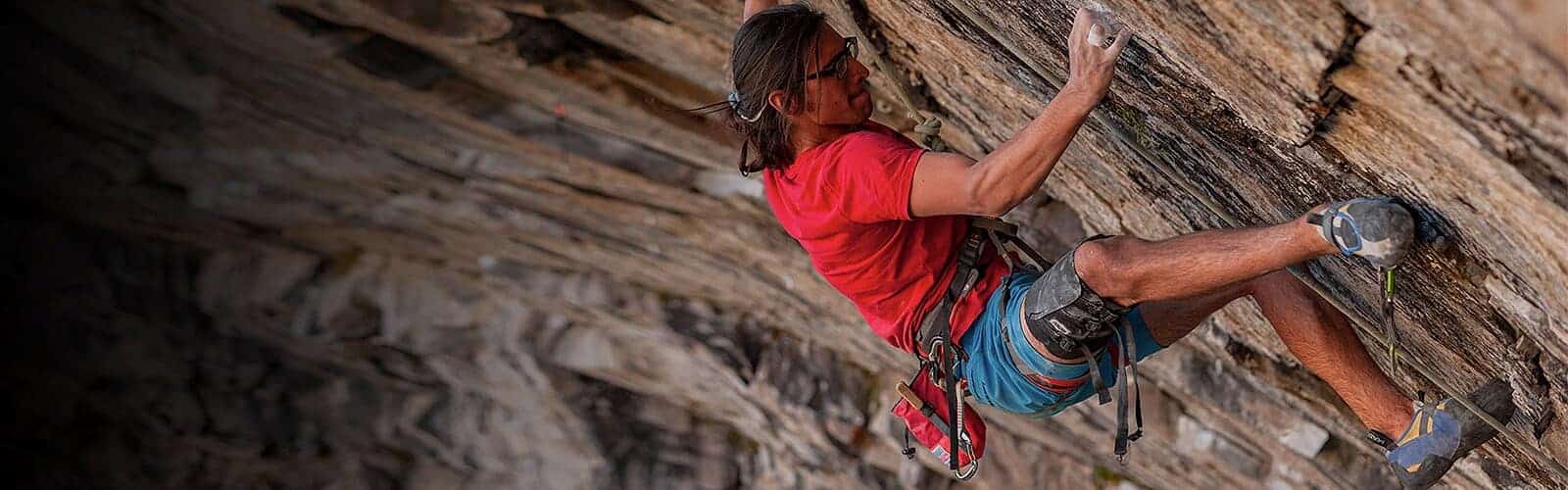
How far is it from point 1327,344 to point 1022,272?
98cm

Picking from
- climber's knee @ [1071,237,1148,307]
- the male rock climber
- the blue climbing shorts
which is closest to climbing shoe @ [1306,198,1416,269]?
the male rock climber

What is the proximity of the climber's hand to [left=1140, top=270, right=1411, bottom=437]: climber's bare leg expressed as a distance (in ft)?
3.73

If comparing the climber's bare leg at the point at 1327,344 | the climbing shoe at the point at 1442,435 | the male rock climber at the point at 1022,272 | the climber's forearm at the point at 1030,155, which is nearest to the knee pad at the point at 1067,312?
the male rock climber at the point at 1022,272

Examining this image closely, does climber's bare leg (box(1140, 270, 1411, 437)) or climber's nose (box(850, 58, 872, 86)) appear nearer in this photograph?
climber's bare leg (box(1140, 270, 1411, 437))

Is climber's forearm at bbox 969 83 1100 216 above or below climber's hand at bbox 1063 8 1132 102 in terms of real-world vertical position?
below

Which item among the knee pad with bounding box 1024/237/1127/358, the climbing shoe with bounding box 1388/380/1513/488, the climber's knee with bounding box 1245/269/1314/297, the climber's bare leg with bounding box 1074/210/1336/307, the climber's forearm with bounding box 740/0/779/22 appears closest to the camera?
the climber's bare leg with bounding box 1074/210/1336/307

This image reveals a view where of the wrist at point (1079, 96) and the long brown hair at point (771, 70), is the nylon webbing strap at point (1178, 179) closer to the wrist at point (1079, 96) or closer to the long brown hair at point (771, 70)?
the long brown hair at point (771, 70)

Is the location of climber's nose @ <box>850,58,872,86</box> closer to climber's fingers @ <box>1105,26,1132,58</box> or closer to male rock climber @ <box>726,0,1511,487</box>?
male rock climber @ <box>726,0,1511,487</box>

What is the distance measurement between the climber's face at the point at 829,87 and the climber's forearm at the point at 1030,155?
2.36 ft

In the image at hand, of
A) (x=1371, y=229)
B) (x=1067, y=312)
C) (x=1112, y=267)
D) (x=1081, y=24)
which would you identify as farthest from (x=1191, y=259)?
(x=1081, y=24)

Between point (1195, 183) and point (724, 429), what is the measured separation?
781 cm

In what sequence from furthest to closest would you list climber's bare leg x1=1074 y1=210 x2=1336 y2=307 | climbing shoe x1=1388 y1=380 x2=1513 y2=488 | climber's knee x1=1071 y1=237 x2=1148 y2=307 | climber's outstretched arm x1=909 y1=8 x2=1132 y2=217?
climber's knee x1=1071 y1=237 x2=1148 y2=307 < climbing shoe x1=1388 y1=380 x2=1513 y2=488 < climber's bare leg x1=1074 y1=210 x2=1336 y2=307 < climber's outstretched arm x1=909 y1=8 x2=1132 y2=217

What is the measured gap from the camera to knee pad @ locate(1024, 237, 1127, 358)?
13.1ft

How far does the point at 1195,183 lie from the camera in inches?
176
